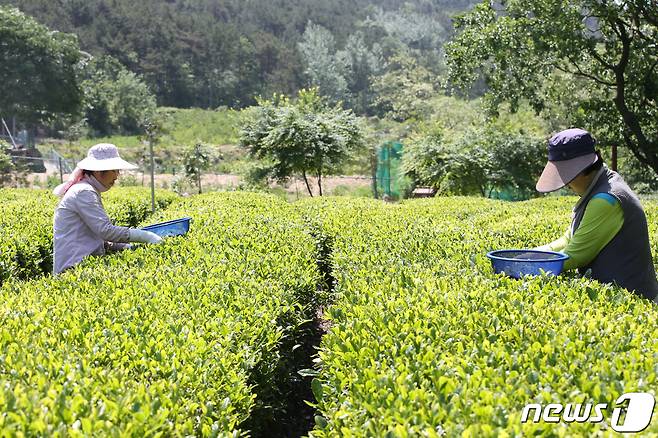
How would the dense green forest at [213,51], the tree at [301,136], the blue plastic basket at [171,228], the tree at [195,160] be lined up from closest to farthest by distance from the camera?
the blue plastic basket at [171,228]
the tree at [301,136]
the tree at [195,160]
the dense green forest at [213,51]

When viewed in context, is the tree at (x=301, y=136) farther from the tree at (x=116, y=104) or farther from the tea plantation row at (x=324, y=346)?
the tree at (x=116, y=104)

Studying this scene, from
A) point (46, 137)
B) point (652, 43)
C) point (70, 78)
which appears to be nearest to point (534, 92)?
point (652, 43)

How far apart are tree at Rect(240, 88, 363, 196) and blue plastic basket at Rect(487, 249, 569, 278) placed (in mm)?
14427

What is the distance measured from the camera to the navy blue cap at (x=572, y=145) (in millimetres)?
3262

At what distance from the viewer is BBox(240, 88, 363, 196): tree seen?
18.0 m

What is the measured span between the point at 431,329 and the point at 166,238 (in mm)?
3202

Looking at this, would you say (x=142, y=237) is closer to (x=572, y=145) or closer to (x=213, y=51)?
(x=572, y=145)

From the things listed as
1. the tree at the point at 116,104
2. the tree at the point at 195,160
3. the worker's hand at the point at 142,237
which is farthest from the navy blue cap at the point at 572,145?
the tree at the point at 116,104

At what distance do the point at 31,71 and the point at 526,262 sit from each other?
46910mm

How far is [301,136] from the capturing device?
706 inches

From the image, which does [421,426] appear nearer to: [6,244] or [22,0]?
[6,244]

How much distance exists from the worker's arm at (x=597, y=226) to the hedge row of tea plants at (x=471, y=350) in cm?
20

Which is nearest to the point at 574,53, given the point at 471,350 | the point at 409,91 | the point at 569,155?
the point at 569,155

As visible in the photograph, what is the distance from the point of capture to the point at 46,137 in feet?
184
